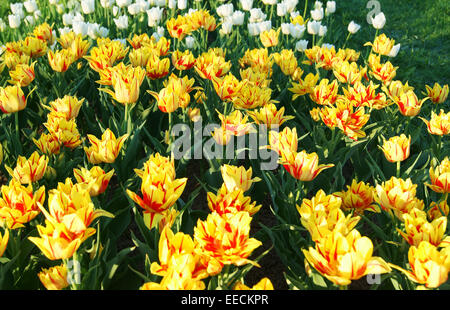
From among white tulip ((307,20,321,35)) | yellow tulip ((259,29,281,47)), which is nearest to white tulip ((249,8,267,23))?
white tulip ((307,20,321,35))

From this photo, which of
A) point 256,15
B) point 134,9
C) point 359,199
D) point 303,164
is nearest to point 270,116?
point 303,164

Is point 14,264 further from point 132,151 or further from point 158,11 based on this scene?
point 158,11

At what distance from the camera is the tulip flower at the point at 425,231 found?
1.37 meters

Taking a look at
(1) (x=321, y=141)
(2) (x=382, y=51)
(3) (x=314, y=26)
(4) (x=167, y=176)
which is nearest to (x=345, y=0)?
(3) (x=314, y=26)

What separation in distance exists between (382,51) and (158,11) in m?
1.85

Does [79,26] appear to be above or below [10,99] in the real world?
below

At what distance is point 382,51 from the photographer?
3211 mm

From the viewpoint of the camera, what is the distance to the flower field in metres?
1.28

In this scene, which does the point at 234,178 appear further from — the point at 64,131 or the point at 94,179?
the point at 64,131

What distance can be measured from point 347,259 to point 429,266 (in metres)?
0.22

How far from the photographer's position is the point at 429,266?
3.90 ft

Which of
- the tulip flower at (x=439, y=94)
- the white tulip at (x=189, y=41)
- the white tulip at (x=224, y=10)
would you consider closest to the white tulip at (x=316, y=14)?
the white tulip at (x=224, y=10)

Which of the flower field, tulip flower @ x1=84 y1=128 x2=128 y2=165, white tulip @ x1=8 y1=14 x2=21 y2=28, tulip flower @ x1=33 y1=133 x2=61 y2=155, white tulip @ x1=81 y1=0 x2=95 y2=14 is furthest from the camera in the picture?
white tulip @ x1=81 y1=0 x2=95 y2=14

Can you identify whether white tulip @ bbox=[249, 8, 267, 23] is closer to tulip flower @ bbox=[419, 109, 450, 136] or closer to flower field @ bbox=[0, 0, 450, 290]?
flower field @ bbox=[0, 0, 450, 290]
